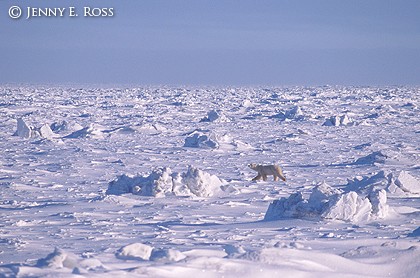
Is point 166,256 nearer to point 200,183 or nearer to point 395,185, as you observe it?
point 200,183

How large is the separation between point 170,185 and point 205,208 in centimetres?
126

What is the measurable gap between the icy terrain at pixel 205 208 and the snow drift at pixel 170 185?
18mm

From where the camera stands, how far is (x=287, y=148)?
54.1 ft

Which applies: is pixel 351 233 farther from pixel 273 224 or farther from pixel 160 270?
pixel 160 270

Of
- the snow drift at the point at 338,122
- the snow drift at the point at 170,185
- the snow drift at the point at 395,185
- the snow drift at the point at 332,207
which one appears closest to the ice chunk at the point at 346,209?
the snow drift at the point at 332,207

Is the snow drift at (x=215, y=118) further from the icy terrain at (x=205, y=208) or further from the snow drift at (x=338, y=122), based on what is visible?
the icy terrain at (x=205, y=208)

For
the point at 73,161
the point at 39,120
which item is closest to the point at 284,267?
the point at 73,161

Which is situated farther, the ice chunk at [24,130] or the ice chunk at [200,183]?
the ice chunk at [24,130]

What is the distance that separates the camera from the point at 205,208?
8164mm

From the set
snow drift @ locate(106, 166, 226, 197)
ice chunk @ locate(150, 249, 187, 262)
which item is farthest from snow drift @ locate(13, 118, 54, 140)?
ice chunk @ locate(150, 249, 187, 262)

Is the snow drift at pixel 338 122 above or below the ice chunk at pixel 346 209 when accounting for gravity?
above

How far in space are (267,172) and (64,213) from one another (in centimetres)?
410

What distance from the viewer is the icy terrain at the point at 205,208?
180 inches

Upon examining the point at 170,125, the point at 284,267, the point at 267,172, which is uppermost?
the point at 170,125
